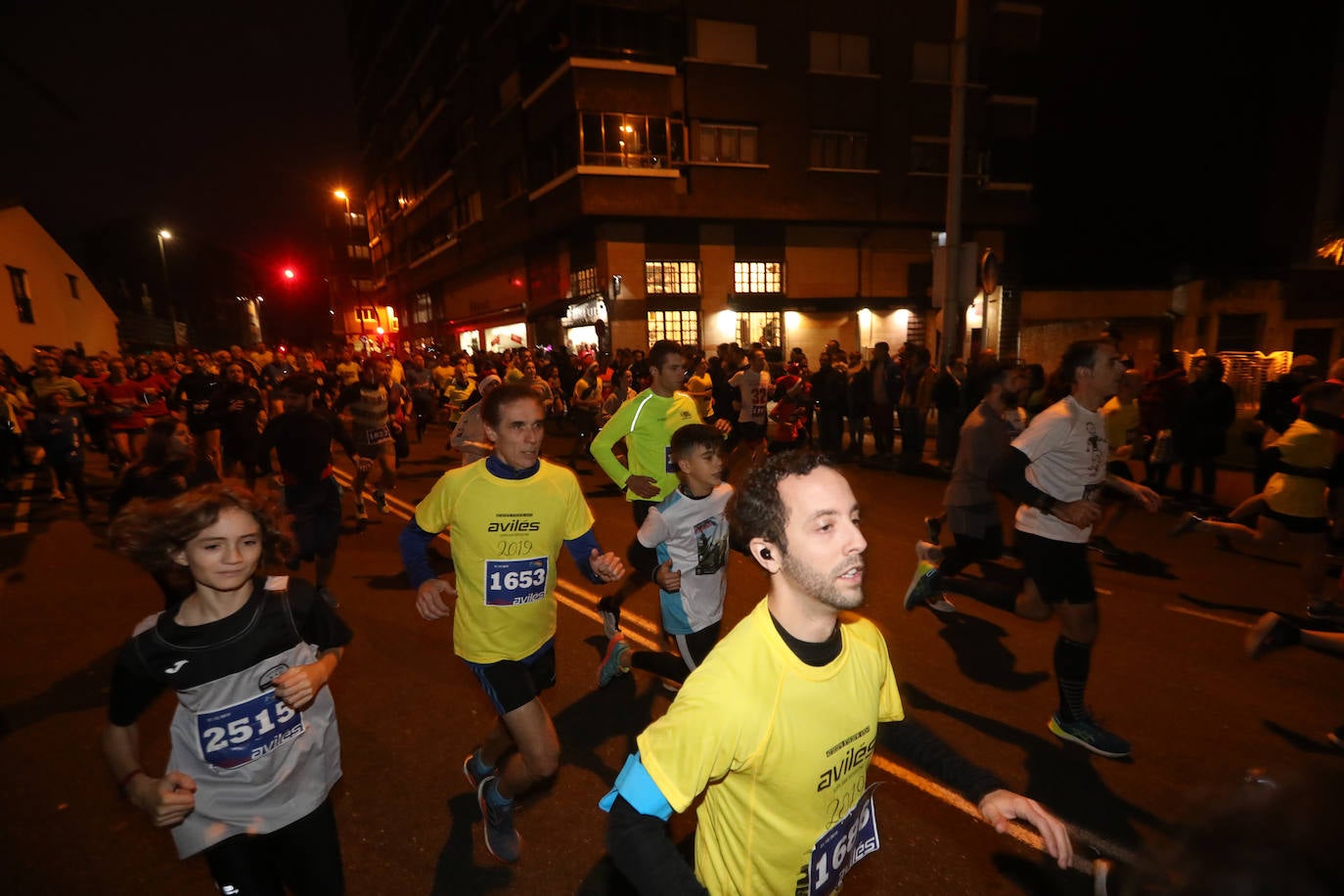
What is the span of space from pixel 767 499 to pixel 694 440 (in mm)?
1991

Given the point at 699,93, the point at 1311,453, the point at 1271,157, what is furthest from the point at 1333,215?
the point at 1311,453

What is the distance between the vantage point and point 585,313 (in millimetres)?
26359

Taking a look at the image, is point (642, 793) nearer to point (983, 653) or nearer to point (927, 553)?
point (927, 553)

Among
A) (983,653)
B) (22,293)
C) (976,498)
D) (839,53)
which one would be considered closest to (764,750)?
(983,653)

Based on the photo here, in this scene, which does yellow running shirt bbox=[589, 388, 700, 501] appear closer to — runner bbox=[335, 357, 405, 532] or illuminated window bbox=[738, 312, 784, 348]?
runner bbox=[335, 357, 405, 532]

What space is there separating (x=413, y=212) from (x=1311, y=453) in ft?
165

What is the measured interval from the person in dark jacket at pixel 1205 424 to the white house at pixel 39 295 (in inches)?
1278

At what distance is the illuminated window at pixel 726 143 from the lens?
2467 centimetres

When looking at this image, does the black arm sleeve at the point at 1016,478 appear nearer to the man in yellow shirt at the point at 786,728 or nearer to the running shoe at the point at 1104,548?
the man in yellow shirt at the point at 786,728

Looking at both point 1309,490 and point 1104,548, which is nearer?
point 1309,490

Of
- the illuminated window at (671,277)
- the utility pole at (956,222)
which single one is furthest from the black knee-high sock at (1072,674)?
the illuminated window at (671,277)

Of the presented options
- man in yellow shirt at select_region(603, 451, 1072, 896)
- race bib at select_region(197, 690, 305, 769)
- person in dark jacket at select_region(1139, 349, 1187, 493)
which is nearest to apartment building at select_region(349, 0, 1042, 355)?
person in dark jacket at select_region(1139, 349, 1187, 493)

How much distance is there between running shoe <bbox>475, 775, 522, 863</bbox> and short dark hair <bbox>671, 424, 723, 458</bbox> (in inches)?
72.6

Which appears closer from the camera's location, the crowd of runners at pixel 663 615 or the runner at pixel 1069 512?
the crowd of runners at pixel 663 615
